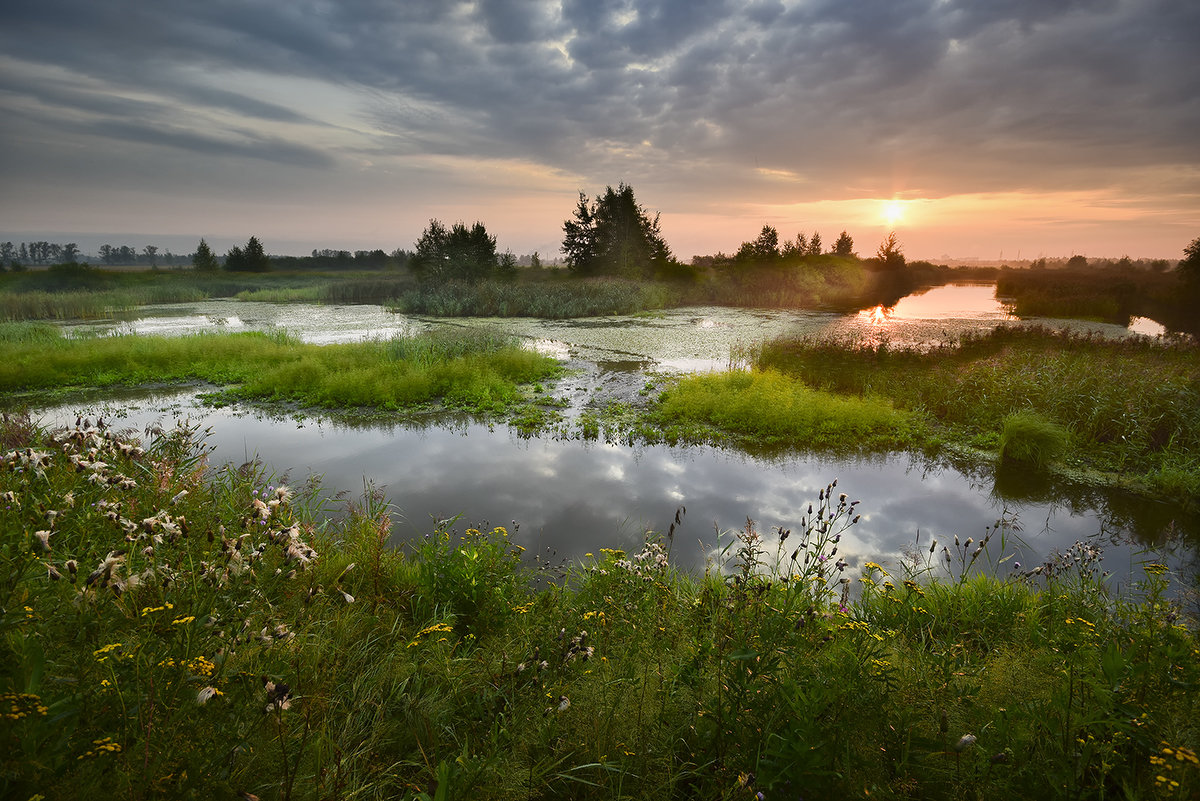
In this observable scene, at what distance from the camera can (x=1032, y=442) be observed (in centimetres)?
707

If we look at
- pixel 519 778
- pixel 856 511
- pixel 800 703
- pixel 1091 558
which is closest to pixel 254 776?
pixel 519 778

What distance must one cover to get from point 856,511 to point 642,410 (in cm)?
416

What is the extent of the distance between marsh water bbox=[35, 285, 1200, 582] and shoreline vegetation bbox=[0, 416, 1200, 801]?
176 centimetres

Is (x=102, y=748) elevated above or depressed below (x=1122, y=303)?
below

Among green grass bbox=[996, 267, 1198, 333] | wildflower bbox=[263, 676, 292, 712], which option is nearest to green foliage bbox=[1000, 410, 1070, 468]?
wildflower bbox=[263, 676, 292, 712]

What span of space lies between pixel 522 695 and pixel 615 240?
1442 inches

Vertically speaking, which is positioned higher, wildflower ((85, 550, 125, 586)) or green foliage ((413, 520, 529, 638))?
wildflower ((85, 550, 125, 586))

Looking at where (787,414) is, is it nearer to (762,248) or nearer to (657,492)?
(657,492)

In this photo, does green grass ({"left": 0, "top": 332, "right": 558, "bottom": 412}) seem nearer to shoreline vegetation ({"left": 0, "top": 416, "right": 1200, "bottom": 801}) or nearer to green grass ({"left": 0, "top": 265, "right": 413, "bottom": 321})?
shoreline vegetation ({"left": 0, "top": 416, "right": 1200, "bottom": 801})

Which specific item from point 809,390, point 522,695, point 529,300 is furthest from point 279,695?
point 529,300

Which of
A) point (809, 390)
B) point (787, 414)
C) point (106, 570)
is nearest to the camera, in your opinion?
point (106, 570)

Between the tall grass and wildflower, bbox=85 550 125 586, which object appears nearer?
wildflower, bbox=85 550 125 586

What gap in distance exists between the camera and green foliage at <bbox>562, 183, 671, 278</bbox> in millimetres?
36250

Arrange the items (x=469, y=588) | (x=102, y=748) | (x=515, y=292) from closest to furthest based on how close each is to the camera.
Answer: (x=102, y=748) → (x=469, y=588) → (x=515, y=292)
